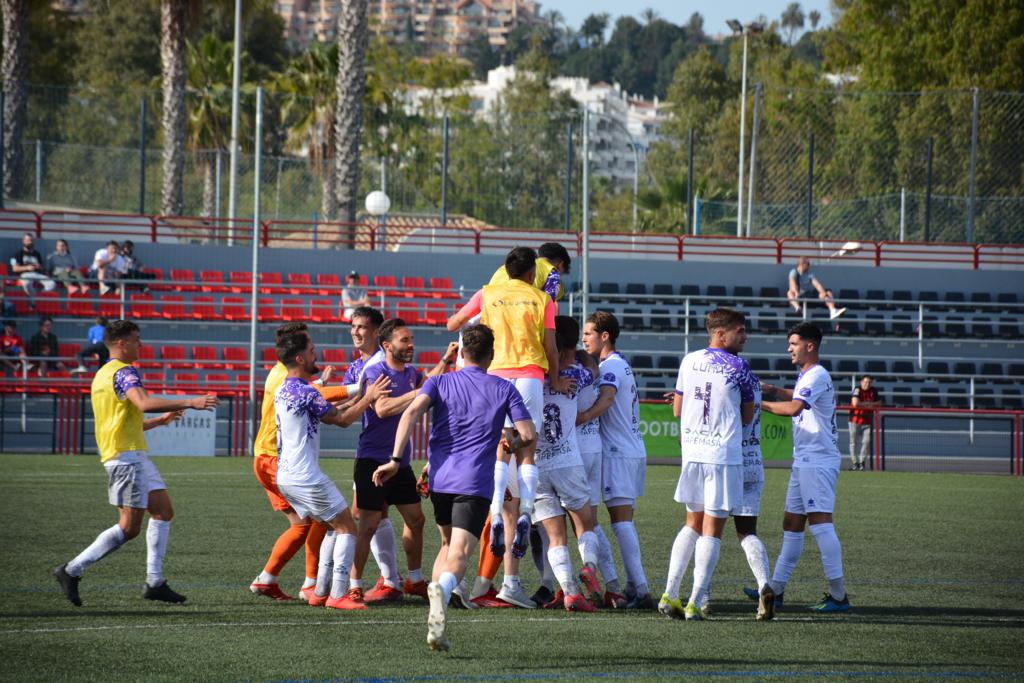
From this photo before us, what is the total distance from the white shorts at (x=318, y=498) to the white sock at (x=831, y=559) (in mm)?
3409

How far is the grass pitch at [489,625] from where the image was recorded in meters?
7.15

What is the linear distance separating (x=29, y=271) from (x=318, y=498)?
68.7 feet

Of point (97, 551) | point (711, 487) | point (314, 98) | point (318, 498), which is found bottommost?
point (97, 551)

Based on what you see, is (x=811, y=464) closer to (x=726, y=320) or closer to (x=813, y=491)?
(x=813, y=491)

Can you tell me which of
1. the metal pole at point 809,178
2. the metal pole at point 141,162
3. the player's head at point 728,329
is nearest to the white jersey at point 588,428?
the player's head at point 728,329

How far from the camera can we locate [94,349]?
25.1 m

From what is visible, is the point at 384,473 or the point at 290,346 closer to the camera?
the point at 384,473

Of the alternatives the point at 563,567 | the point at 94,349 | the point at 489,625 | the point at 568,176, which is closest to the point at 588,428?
the point at 563,567

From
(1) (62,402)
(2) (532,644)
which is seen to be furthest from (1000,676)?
(1) (62,402)

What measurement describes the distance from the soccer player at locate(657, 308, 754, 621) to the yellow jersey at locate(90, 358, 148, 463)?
3769mm

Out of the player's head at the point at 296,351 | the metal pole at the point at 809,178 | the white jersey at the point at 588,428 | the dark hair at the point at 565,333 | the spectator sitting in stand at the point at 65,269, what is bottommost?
the white jersey at the point at 588,428

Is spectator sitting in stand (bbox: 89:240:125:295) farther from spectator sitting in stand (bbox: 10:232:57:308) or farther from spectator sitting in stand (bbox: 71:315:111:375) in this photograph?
spectator sitting in stand (bbox: 71:315:111:375)

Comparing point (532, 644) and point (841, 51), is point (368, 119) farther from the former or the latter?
point (532, 644)

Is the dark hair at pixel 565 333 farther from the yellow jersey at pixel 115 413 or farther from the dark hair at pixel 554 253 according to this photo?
the yellow jersey at pixel 115 413
